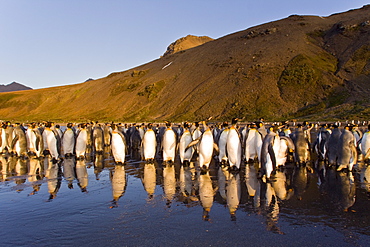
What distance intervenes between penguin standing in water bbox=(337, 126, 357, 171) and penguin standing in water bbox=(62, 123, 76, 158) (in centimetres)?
1047

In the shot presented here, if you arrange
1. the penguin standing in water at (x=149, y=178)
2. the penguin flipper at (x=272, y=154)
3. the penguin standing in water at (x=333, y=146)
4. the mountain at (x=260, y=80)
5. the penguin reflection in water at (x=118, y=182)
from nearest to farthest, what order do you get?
1. the penguin reflection in water at (x=118, y=182)
2. the penguin standing in water at (x=149, y=178)
3. the penguin flipper at (x=272, y=154)
4. the penguin standing in water at (x=333, y=146)
5. the mountain at (x=260, y=80)

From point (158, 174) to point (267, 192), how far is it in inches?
158

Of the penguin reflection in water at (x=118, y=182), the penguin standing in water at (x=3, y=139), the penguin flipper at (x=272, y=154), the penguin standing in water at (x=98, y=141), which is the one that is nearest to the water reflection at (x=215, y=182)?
the penguin reflection in water at (x=118, y=182)

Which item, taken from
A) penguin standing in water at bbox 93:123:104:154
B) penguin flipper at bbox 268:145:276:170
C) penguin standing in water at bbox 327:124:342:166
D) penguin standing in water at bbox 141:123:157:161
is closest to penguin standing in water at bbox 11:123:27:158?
penguin standing in water at bbox 93:123:104:154

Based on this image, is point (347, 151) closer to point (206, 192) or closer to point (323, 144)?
point (323, 144)

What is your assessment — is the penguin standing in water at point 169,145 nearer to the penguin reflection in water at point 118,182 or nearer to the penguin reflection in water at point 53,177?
the penguin reflection in water at point 118,182

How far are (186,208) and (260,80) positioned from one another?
45.6 meters

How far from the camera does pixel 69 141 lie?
16.1 meters

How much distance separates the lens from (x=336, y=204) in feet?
24.8

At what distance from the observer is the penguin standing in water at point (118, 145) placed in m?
13.2

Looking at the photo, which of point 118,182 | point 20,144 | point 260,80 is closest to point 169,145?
point 118,182

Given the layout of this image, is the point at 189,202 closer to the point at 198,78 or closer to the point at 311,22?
the point at 198,78

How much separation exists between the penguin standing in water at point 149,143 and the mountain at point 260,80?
24.9m

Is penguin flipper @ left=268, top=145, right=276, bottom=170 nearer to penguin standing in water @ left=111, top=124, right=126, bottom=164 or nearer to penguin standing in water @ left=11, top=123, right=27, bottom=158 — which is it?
penguin standing in water @ left=111, top=124, right=126, bottom=164
